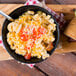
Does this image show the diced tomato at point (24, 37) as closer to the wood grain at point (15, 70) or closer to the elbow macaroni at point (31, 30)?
the elbow macaroni at point (31, 30)

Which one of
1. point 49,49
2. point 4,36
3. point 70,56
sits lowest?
point 70,56

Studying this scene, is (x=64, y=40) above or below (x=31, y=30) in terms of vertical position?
below

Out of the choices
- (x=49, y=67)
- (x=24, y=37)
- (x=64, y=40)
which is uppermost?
(x=24, y=37)

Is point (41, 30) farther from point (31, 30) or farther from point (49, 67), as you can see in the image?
point (49, 67)

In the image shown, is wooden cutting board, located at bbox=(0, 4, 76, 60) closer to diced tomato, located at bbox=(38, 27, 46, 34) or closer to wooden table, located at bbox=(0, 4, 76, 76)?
wooden table, located at bbox=(0, 4, 76, 76)

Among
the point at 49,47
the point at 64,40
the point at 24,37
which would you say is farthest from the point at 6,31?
the point at 64,40

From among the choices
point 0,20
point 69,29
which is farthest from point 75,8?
point 0,20

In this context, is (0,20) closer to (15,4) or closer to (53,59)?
(15,4)

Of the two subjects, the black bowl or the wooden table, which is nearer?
the black bowl

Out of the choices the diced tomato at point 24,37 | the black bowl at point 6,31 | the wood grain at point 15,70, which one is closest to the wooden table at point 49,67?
the wood grain at point 15,70

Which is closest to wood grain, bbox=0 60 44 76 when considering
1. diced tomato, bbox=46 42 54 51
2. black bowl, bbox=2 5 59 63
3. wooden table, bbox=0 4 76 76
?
wooden table, bbox=0 4 76 76

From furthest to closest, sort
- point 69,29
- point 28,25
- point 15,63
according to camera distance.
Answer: point 15,63, point 69,29, point 28,25
